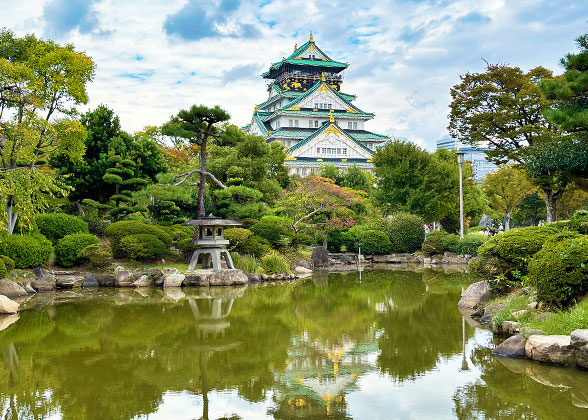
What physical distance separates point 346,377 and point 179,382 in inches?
80.4

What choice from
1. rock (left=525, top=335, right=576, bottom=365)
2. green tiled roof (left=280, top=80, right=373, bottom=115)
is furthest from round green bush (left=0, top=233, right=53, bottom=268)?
green tiled roof (left=280, top=80, right=373, bottom=115)

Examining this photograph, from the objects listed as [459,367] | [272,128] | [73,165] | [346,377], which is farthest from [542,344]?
[272,128]

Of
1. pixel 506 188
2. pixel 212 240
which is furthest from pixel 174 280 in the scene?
pixel 506 188

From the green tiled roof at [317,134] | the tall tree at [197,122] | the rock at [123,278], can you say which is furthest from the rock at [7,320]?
the green tiled roof at [317,134]

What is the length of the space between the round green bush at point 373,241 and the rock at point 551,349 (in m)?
16.9

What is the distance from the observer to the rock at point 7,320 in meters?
9.78

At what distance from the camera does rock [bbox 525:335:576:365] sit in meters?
6.55

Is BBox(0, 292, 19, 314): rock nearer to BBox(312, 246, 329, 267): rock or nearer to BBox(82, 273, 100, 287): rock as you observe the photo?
BBox(82, 273, 100, 287): rock

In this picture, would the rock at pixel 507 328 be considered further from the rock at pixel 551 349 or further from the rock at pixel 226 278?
the rock at pixel 226 278

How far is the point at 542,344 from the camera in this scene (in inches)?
267

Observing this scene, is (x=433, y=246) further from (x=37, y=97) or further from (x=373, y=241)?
(x=37, y=97)

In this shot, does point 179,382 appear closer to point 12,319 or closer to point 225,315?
point 225,315

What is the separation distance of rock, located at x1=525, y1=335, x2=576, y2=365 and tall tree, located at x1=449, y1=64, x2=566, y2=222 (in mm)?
13415

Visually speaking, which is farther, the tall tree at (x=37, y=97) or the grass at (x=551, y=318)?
the tall tree at (x=37, y=97)
